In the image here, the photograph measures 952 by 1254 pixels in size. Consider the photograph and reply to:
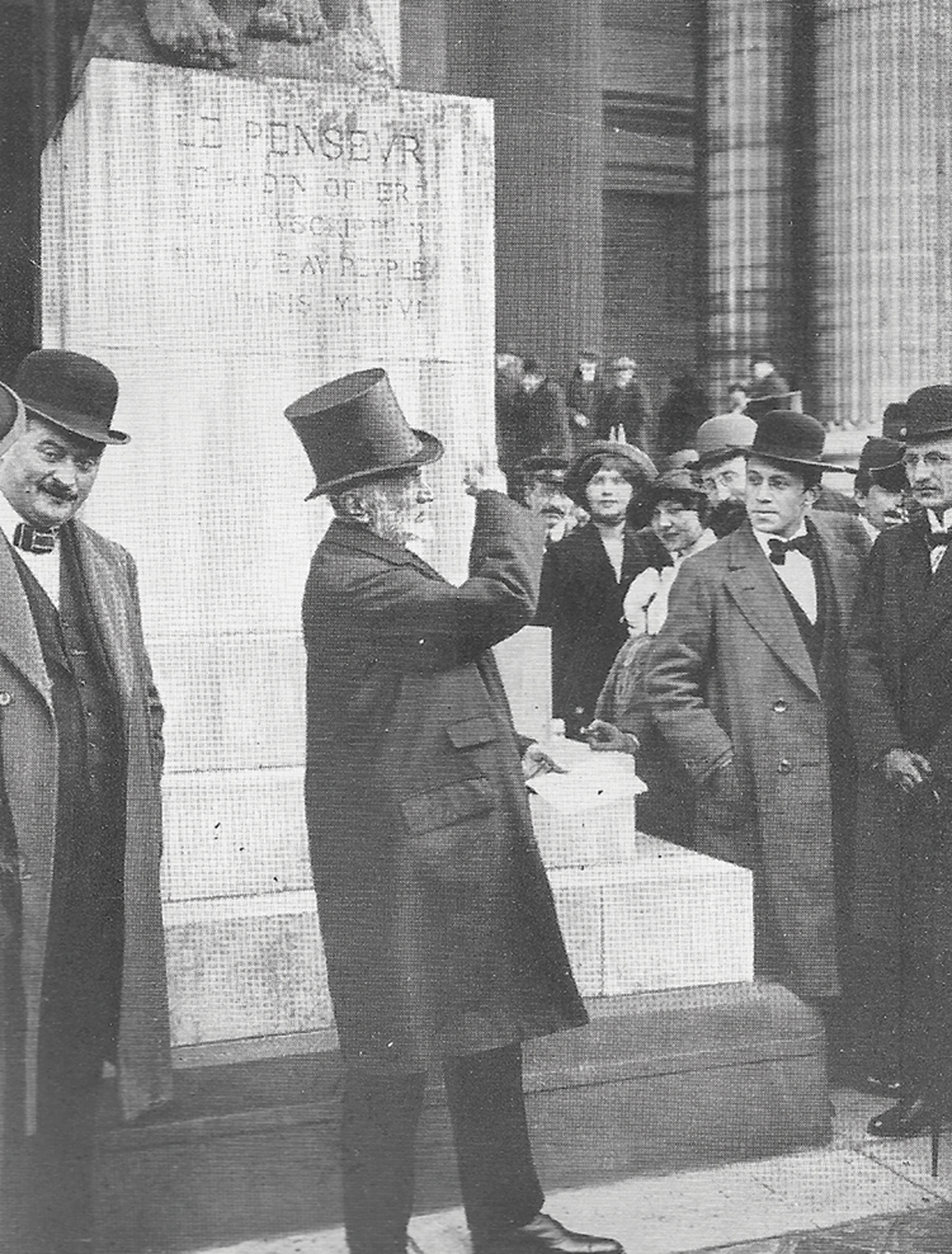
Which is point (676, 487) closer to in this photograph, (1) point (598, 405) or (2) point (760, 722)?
(1) point (598, 405)

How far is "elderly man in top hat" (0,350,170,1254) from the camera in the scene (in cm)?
383

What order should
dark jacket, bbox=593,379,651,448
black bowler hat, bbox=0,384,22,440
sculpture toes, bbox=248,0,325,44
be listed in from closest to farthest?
black bowler hat, bbox=0,384,22,440
sculpture toes, bbox=248,0,325,44
dark jacket, bbox=593,379,651,448

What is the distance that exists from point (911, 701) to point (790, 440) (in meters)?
0.85

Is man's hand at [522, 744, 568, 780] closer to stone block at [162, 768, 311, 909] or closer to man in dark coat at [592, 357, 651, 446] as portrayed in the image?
stone block at [162, 768, 311, 909]

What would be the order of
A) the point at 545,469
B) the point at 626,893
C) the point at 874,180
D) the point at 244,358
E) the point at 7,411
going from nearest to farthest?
the point at 7,411 → the point at 244,358 → the point at 545,469 → the point at 626,893 → the point at 874,180

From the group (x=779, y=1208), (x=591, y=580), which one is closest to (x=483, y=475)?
(x=591, y=580)

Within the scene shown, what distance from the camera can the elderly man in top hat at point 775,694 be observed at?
4.34 meters

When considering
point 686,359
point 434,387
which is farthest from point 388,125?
point 686,359

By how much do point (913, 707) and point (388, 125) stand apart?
2229mm

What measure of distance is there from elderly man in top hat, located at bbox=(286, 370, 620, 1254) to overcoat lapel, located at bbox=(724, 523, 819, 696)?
651 millimetres

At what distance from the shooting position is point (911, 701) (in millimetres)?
4410

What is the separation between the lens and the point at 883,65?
436cm

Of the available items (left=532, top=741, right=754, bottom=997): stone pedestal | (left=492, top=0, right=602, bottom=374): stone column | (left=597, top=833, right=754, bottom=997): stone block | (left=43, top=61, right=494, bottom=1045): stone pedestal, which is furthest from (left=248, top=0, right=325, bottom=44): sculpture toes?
(left=597, top=833, right=754, bottom=997): stone block

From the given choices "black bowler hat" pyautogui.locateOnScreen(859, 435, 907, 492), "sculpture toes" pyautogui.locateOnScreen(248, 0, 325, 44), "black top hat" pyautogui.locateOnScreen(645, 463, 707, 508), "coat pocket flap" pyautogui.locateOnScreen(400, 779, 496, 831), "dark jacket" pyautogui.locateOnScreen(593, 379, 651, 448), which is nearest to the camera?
"sculpture toes" pyautogui.locateOnScreen(248, 0, 325, 44)
